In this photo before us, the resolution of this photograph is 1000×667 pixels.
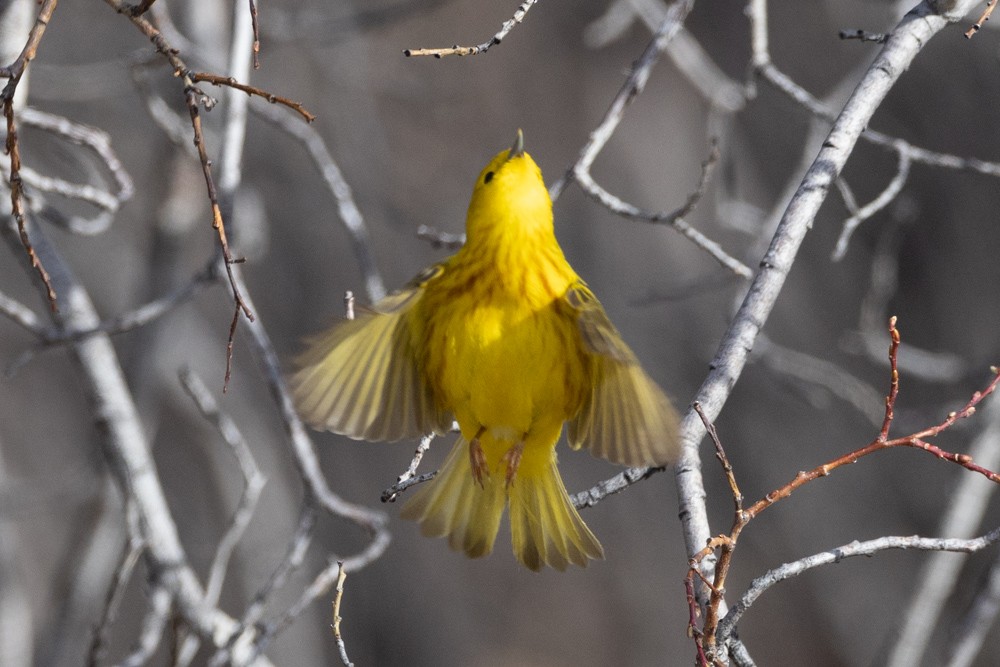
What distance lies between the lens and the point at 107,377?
153 inches

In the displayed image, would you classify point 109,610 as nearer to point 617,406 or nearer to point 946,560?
point 617,406

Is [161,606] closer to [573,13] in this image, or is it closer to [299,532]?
[299,532]

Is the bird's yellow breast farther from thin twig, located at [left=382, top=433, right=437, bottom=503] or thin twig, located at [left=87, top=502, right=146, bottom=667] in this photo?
thin twig, located at [left=87, top=502, right=146, bottom=667]

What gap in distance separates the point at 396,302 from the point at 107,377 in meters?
1.32

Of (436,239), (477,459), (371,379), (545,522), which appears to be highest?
(436,239)

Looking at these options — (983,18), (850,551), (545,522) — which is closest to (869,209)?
(983,18)

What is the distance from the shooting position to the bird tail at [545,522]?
329cm

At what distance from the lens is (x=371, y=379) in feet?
11.2

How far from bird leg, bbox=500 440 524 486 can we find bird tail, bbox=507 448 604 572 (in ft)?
0.17

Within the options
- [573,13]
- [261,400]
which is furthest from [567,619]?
[573,13]

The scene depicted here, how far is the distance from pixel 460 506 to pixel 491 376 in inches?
19.7

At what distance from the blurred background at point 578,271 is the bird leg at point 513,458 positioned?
8.61 feet

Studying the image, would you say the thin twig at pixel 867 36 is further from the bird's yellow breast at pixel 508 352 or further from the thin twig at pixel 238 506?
the thin twig at pixel 238 506

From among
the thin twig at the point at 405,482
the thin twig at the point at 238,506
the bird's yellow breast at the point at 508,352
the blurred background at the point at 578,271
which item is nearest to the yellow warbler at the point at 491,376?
the bird's yellow breast at the point at 508,352
